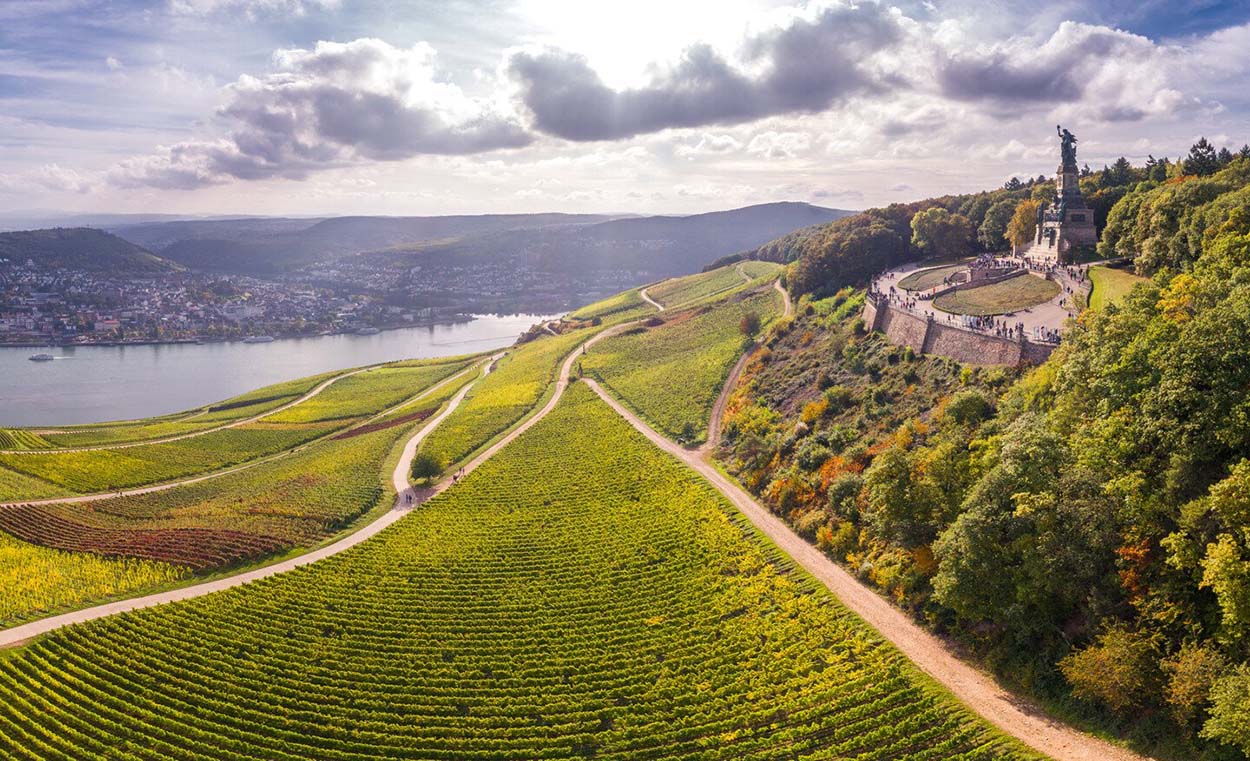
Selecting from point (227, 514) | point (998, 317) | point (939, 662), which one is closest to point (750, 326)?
point (998, 317)

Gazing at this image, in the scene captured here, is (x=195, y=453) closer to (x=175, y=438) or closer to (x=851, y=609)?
(x=175, y=438)

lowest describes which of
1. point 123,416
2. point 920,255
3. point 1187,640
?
point 123,416

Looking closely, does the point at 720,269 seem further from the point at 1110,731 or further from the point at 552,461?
the point at 1110,731

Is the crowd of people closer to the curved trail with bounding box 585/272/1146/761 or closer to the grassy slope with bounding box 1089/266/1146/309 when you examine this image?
the grassy slope with bounding box 1089/266/1146/309

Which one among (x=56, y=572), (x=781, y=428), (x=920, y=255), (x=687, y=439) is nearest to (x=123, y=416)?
(x=56, y=572)

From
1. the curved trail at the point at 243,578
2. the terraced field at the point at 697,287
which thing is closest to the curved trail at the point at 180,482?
the curved trail at the point at 243,578

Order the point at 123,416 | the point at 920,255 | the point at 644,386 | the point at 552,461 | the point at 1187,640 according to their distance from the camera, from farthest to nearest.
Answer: the point at 123,416 → the point at 920,255 → the point at 644,386 → the point at 552,461 → the point at 1187,640
